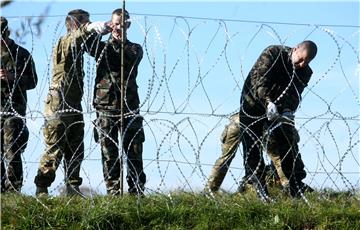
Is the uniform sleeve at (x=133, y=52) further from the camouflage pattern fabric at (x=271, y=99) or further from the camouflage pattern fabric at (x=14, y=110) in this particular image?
the camouflage pattern fabric at (x=271, y=99)

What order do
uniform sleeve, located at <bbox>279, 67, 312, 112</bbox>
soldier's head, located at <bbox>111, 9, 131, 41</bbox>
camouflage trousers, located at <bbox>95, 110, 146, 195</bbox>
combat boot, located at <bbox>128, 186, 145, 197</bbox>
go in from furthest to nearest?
uniform sleeve, located at <bbox>279, 67, 312, 112</bbox>, soldier's head, located at <bbox>111, 9, 131, 41</bbox>, camouflage trousers, located at <bbox>95, 110, 146, 195</bbox>, combat boot, located at <bbox>128, 186, 145, 197</bbox>

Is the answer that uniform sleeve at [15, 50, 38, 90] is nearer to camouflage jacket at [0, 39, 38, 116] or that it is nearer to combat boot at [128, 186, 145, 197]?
camouflage jacket at [0, 39, 38, 116]

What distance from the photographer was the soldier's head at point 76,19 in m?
7.02

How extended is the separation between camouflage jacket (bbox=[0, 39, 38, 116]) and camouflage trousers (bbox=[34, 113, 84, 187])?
43 cm

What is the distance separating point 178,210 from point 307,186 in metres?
1.59

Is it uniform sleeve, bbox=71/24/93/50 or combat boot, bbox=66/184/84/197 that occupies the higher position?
uniform sleeve, bbox=71/24/93/50

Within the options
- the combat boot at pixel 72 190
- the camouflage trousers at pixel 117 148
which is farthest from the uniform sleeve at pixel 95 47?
the combat boot at pixel 72 190

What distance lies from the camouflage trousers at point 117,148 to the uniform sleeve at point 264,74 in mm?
1187

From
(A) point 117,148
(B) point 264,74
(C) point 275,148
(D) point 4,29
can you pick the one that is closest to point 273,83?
(B) point 264,74

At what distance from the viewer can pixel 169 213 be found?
6316 millimetres

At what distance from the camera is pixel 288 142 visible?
7.35 metres

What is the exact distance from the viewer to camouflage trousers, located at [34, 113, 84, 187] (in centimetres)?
694

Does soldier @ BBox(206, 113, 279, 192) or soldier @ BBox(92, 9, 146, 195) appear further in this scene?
soldier @ BBox(206, 113, 279, 192)

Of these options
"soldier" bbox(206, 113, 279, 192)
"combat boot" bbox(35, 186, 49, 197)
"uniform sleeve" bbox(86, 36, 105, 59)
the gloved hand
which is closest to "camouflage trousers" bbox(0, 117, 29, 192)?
"combat boot" bbox(35, 186, 49, 197)
